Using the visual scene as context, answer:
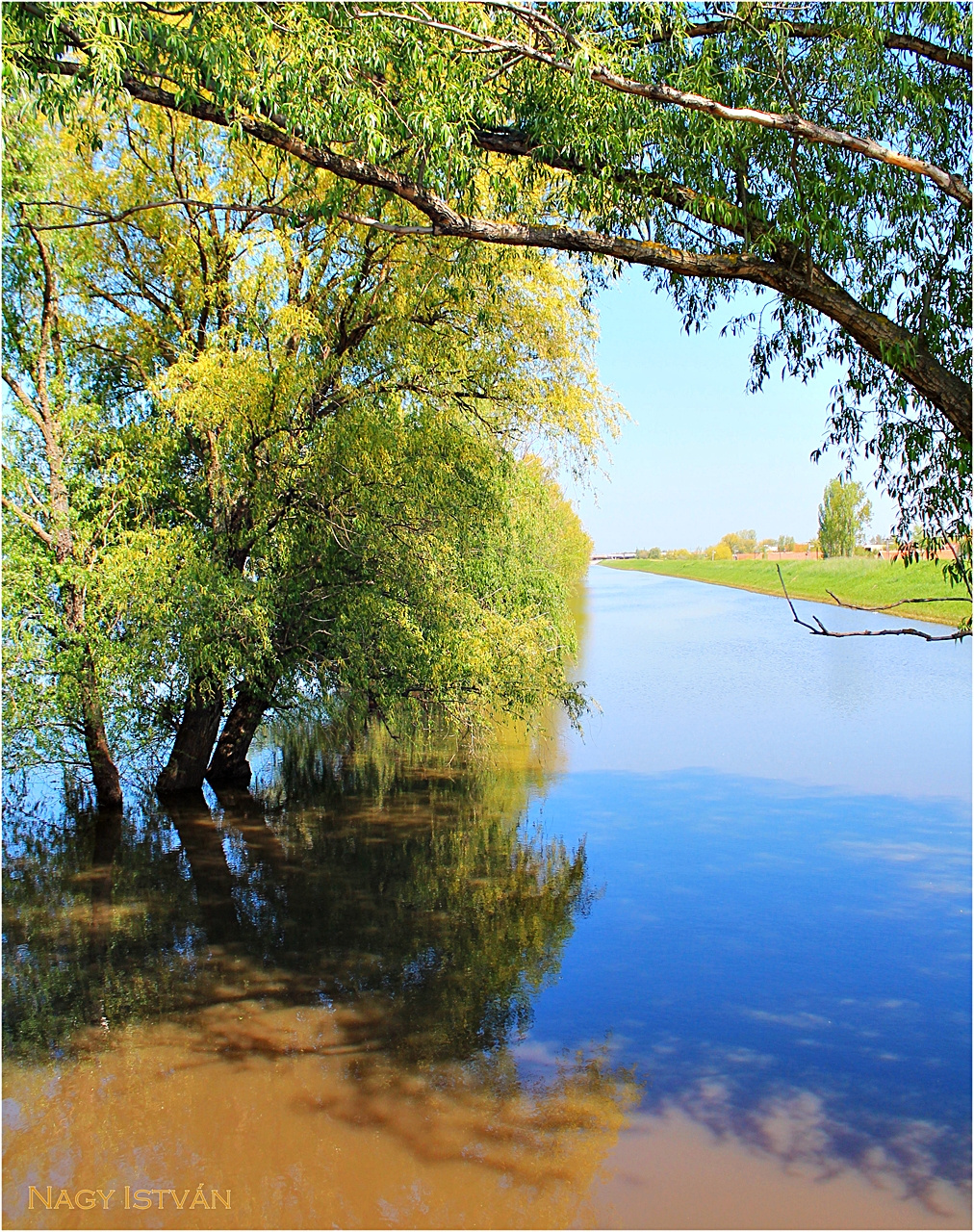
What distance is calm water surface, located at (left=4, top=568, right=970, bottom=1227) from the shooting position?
428cm

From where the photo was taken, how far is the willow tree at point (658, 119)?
467cm

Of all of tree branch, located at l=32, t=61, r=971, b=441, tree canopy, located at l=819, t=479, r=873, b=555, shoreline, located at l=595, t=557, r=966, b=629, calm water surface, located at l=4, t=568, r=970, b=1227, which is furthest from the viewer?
tree canopy, located at l=819, t=479, r=873, b=555

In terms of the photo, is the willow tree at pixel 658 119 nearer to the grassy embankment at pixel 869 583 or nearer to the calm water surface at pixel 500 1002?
the calm water surface at pixel 500 1002

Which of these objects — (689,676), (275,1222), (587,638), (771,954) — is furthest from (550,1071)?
(587,638)

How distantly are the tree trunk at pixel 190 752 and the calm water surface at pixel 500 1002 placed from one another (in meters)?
0.39

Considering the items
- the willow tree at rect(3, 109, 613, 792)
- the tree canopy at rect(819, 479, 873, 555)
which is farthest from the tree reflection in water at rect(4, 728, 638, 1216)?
the tree canopy at rect(819, 479, 873, 555)

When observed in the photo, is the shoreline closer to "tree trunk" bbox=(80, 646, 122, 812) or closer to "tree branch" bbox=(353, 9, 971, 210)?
"tree branch" bbox=(353, 9, 971, 210)

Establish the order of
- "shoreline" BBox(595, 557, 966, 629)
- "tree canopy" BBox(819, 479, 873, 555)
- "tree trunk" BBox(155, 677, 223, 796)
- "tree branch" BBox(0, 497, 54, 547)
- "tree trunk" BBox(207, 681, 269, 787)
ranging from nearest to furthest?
1. "tree branch" BBox(0, 497, 54, 547)
2. "tree trunk" BBox(155, 677, 223, 796)
3. "tree trunk" BBox(207, 681, 269, 787)
4. "shoreline" BBox(595, 557, 966, 629)
5. "tree canopy" BBox(819, 479, 873, 555)

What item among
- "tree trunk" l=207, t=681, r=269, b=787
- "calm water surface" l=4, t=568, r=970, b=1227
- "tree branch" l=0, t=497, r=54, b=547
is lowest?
"calm water surface" l=4, t=568, r=970, b=1227

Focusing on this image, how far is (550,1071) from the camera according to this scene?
512 cm

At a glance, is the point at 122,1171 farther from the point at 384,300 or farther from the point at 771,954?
the point at 384,300

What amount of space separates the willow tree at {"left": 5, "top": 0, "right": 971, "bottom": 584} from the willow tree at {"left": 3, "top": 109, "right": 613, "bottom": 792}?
342cm

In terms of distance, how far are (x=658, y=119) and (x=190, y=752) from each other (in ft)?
25.4

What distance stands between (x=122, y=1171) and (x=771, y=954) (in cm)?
402
